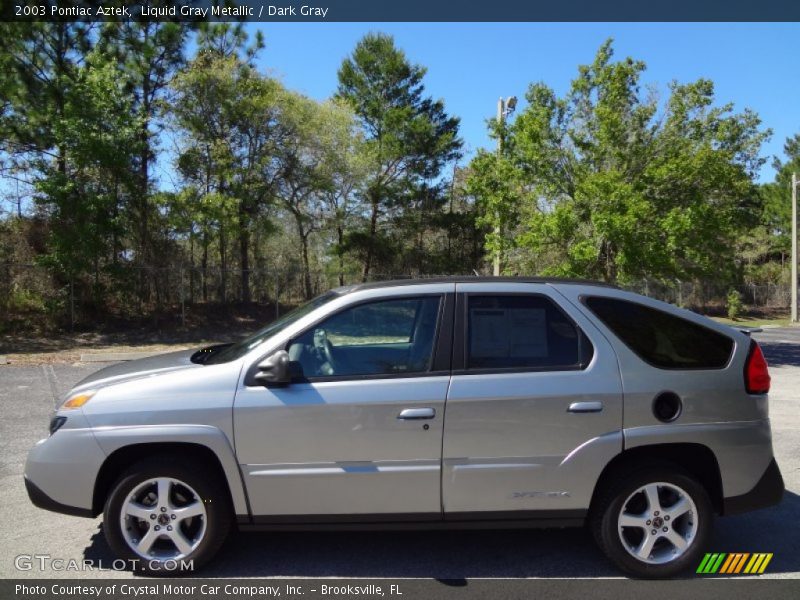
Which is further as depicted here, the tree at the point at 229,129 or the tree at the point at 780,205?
the tree at the point at 780,205

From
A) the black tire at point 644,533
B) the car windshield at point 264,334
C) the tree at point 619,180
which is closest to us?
the black tire at point 644,533

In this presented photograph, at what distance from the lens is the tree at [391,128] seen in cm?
2658

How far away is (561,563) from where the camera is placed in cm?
386

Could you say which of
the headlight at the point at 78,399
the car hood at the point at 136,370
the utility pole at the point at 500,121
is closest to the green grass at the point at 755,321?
the utility pole at the point at 500,121

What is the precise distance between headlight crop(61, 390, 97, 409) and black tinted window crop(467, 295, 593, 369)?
227cm

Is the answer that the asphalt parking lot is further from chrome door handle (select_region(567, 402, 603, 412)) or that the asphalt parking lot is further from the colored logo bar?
chrome door handle (select_region(567, 402, 603, 412))

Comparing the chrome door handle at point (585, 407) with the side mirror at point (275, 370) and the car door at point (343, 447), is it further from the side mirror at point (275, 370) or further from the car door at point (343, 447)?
the side mirror at point (275, 370)

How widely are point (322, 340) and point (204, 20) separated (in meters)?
19.9

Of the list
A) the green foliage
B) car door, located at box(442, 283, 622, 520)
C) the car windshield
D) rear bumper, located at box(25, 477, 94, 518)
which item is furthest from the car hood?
the green foliage

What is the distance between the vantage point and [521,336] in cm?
382

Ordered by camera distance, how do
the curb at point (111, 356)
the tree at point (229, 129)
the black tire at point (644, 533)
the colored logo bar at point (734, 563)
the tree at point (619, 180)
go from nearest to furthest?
the black tire at point (644, 533) < the colored logo bar at point (734, 563) < the tree at point (619, 180) < the curb at point (111, 356) < the tree at point (229, 129)

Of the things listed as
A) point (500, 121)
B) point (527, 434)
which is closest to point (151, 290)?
point (500, 121)

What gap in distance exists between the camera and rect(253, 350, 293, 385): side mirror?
352cm

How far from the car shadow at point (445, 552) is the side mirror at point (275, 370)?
1166mm
